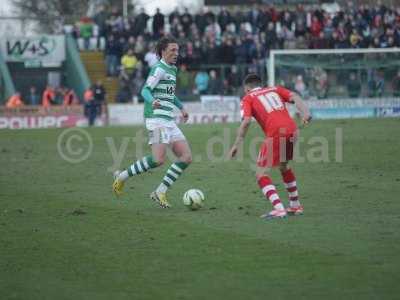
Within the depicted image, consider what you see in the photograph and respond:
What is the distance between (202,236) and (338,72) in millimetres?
26063

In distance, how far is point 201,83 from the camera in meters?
36.9

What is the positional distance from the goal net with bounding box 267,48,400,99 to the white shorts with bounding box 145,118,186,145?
22.2 m

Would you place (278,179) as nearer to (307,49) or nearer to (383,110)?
(383,110)

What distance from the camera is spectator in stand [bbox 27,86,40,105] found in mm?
37500

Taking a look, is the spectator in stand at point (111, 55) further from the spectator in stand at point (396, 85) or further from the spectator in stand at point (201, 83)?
the spectator in stand at point (396, 85)

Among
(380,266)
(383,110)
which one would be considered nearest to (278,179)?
(380,266)

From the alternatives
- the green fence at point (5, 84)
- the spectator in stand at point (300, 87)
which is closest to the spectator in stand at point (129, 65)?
the green fence at point (5, 84)

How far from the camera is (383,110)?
35781mm

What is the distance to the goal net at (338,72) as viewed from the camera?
35.7m

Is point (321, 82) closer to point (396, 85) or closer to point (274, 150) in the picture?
point (396, 85)

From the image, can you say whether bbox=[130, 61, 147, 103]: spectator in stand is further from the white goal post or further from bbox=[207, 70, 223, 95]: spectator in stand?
the white goal post

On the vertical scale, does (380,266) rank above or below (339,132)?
→ above

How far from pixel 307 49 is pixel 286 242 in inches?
1133

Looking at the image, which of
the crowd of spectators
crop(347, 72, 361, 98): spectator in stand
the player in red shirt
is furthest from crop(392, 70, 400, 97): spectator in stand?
the player in red shirt
